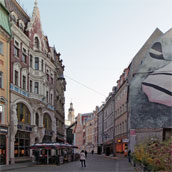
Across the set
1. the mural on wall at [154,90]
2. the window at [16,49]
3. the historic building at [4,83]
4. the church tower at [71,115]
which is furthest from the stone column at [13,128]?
the church tower at [71,115]

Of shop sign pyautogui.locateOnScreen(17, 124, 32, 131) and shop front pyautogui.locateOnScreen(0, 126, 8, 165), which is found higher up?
shop sign pyautogui.locateOnScreen(17, 124, 32, 131)

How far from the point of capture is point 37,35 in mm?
43531

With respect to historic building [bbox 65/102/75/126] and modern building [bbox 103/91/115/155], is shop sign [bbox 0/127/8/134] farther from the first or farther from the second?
historic building [bbox 65/102/75/126]

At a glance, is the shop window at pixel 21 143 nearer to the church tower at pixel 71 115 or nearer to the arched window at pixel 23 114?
the arched window at pixel 23 114

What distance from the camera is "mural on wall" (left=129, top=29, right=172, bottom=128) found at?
38625mm

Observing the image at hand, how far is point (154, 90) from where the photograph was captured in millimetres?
38844

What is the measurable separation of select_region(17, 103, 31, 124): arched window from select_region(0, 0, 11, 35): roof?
8.11 metres

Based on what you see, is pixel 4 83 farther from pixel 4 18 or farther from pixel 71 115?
pixel 71 115

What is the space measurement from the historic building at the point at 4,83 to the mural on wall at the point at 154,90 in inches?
578

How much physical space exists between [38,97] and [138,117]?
11910mm

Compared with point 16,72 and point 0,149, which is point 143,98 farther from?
point 0,149

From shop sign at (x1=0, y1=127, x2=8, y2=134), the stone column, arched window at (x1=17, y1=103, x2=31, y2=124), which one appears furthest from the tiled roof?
shop sign at (x1=0, y1=127, x2=8, y2=134)

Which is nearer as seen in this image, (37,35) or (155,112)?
(155,112)

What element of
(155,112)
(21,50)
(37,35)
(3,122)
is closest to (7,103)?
(3,122)
